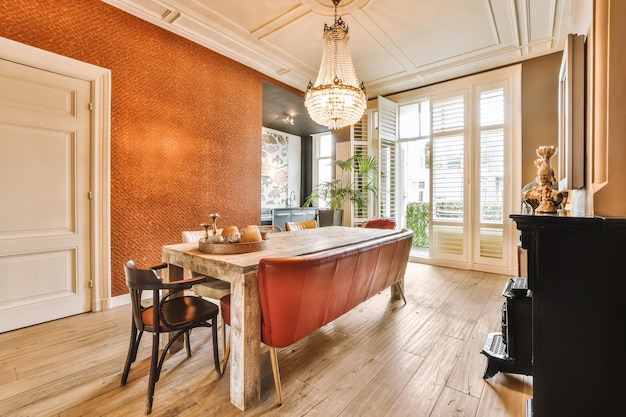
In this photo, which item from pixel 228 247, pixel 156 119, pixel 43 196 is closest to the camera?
pixel 228 247

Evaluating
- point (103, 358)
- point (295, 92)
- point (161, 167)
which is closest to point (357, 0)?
point (295, 92)

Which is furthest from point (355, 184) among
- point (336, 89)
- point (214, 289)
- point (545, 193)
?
point (545, 193)

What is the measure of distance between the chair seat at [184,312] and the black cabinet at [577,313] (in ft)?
5.64

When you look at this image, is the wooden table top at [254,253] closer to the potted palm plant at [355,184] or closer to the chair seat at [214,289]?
the chair seat at [214,289]

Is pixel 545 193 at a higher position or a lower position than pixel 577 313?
higher

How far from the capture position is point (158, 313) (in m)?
1.55

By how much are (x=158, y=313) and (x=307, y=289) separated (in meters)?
0.82

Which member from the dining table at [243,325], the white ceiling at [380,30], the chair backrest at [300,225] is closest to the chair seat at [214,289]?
the dining table at [243,325]

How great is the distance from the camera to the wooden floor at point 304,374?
1562 millimetres

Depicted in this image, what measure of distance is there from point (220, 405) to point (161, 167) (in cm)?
272

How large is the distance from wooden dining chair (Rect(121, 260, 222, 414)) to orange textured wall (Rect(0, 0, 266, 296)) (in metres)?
1.70

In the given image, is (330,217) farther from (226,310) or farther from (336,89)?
(226,310)

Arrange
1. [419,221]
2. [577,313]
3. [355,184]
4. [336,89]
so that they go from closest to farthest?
[577,313] < [336,89] < [355,184] < [419,221]

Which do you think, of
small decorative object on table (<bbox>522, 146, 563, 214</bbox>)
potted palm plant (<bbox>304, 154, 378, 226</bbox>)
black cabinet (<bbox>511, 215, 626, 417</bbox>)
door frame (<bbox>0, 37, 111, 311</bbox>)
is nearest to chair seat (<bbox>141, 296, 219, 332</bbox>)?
door frame (<bbox>0, 37, 111, 311</bbox>)
